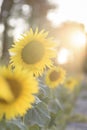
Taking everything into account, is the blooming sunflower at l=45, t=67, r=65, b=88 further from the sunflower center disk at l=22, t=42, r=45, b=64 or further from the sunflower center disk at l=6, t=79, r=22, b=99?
the sunflower center disk at l=6, t=79, r=22, b=99

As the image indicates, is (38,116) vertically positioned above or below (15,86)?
above

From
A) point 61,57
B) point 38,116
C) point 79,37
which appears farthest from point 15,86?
point 79,37

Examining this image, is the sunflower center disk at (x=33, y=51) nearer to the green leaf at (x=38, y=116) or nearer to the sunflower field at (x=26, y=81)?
the sunflower field at (x=26, y=81)

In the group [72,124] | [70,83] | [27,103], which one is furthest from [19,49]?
[70,83]

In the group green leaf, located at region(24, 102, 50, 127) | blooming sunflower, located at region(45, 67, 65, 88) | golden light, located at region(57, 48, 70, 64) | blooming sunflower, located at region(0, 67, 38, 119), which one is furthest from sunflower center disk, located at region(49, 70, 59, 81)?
golden light, located at region(57, 48, 70, 64)

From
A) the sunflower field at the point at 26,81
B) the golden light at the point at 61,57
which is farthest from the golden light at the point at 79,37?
the sunflower field at the point at 26,81

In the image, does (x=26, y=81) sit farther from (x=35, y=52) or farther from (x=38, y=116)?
(x=38, y=116)

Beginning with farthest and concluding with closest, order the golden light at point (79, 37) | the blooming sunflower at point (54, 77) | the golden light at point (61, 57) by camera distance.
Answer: the golden light at point (79, 37) → the golden light at point (61, 57) → the blooming sunflower at point (54, 77)
